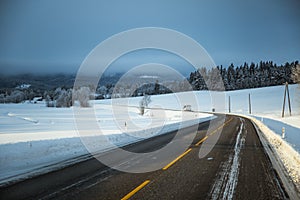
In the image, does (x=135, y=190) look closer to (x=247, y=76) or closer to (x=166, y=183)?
(x=166, y=183)

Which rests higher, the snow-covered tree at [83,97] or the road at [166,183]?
the snow-covered tree at [83,97]

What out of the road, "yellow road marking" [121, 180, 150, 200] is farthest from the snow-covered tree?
"yellow road marking" [121, 180, 150, 200]

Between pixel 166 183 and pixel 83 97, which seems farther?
pixel 83 97

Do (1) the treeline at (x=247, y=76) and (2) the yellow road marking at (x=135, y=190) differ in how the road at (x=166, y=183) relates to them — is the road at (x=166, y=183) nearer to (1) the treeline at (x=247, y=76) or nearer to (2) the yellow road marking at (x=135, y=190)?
(2) the yellow road marking at (x=135, y=190)

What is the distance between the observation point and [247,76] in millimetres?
111750

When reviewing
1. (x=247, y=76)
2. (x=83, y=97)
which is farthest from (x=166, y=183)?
(x=247, y=76)

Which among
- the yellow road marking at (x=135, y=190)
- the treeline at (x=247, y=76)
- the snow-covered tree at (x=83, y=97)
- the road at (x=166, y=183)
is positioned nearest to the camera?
the yellow road marking at (x=135, y=190)

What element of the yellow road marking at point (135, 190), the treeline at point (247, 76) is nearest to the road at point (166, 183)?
the yellow road marking at point (135, 190)

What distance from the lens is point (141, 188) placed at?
Result: 5.42m

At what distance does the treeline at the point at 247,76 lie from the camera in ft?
356

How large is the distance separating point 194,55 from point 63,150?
A: 30087mm

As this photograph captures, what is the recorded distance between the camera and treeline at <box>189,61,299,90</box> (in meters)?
109

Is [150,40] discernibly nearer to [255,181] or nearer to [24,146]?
[24,146]

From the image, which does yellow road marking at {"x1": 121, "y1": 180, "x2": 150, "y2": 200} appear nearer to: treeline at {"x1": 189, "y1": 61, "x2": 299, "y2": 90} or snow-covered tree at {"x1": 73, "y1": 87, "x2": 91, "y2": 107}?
snow-covered tree at {"x1": 73, "y1": 87, "x2": 91, "y2": 107}
